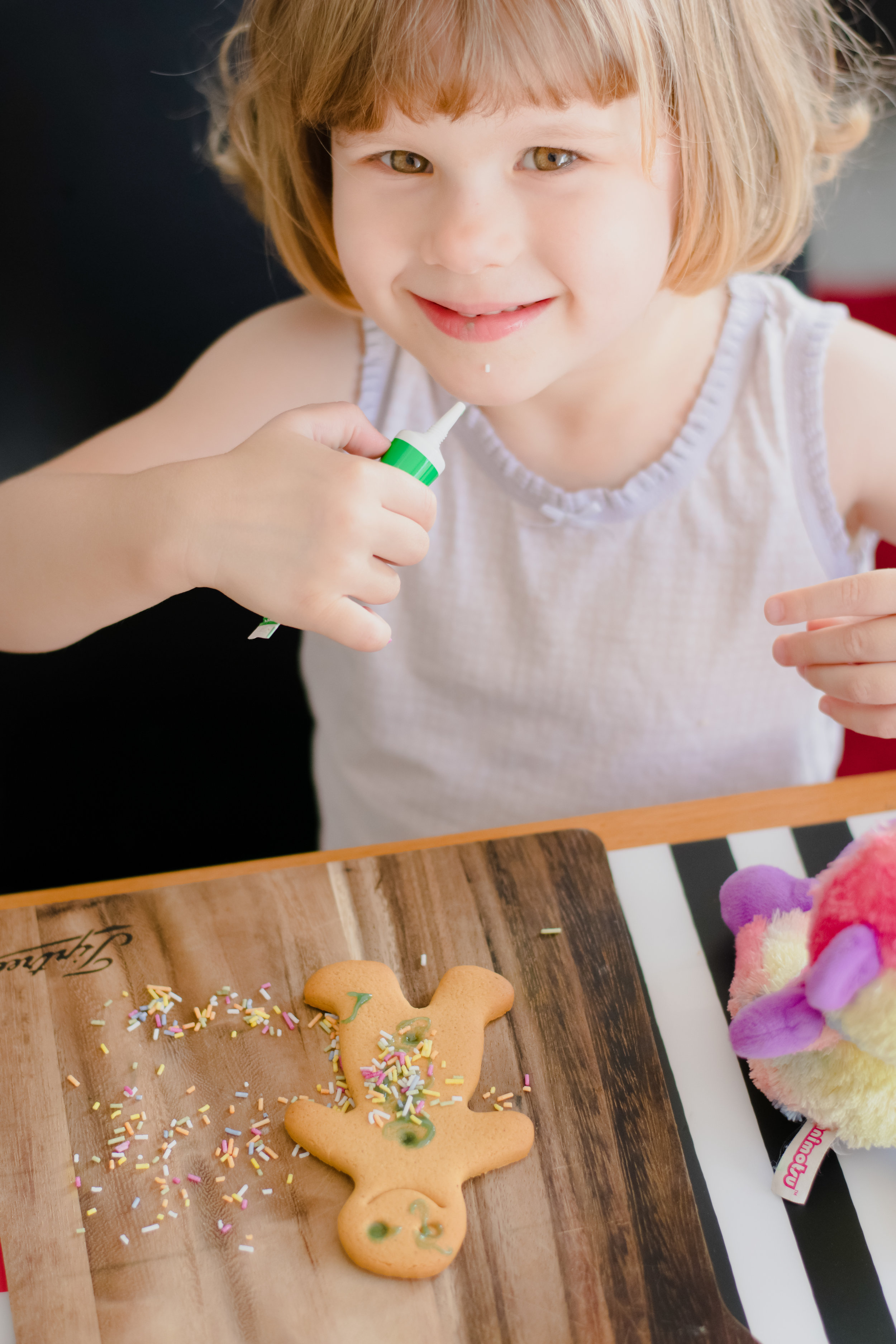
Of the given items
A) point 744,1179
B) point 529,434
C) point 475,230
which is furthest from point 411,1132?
point 529,434

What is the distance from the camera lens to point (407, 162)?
681 mm

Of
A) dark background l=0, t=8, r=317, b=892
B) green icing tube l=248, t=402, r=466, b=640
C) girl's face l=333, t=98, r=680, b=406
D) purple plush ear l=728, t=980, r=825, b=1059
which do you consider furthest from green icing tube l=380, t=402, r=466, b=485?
dark background l=0, t=8, r=317, b=892

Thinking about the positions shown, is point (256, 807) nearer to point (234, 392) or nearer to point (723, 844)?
point (234, 392)

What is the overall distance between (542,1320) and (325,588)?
39cm

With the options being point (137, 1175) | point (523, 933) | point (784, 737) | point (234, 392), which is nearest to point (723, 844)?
point (523, 933)

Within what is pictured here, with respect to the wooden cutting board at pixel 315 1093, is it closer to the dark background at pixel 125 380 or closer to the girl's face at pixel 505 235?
the girl's face at pixel 505 235

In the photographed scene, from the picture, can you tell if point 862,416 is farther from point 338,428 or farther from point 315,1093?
point 315,1093

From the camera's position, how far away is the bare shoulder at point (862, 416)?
0.90 meters

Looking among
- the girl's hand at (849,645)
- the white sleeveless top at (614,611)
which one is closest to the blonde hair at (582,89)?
the white sleeveless top at (614,611)

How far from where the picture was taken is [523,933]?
0.67m

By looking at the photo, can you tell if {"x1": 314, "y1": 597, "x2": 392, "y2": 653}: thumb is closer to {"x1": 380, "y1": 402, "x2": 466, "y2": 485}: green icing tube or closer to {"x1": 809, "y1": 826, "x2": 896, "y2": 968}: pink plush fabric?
{"x1": 380, "y1": 402, "x2": 466, "y2": 485}: green icing tube

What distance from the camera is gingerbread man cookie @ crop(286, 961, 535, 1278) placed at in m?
0.54

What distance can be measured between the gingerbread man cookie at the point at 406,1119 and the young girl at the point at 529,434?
0.21m

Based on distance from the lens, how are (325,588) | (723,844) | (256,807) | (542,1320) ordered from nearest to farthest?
(542,1320)
(325,588)
(723,844)
(256,807)
